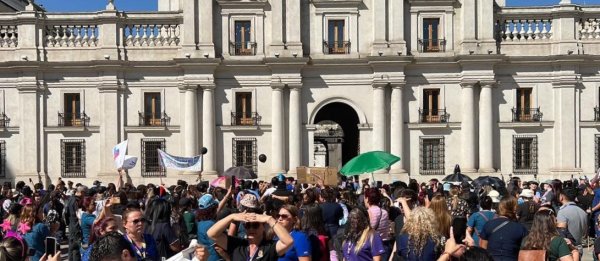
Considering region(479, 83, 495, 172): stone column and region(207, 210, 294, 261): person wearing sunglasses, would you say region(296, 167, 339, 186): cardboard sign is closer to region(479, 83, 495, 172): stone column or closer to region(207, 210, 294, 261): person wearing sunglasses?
region(479, 83, 495, 172): stone column

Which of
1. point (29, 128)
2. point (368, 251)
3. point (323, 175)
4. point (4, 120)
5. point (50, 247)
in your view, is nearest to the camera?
point (50, 247)

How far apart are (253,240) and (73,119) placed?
30.8m

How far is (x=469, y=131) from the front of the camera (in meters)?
35.8

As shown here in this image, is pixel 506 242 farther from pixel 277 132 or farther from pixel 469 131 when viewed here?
pixel 469 131

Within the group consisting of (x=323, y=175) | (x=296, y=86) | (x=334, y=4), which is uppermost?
(x=334, y=4)

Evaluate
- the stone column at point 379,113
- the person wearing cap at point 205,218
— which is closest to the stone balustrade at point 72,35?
the stone column at point 379,113

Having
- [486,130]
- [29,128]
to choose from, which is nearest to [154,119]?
[29,128]

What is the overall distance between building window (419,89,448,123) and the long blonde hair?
93.1 ft

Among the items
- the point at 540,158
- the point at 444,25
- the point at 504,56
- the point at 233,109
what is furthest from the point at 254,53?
the point at 540,158

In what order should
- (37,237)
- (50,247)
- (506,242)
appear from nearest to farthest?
1. (50,247)
2. (506,242)
3. (37,237)

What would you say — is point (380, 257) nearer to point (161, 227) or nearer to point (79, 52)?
point (161, 227)

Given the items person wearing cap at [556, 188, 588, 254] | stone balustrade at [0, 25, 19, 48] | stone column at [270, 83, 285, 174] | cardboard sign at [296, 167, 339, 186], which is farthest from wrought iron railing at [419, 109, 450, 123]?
person wearing cap at [556, 188, 588, 254]

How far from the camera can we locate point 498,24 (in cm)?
3684

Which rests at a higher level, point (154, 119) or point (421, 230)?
point (154, 119)
